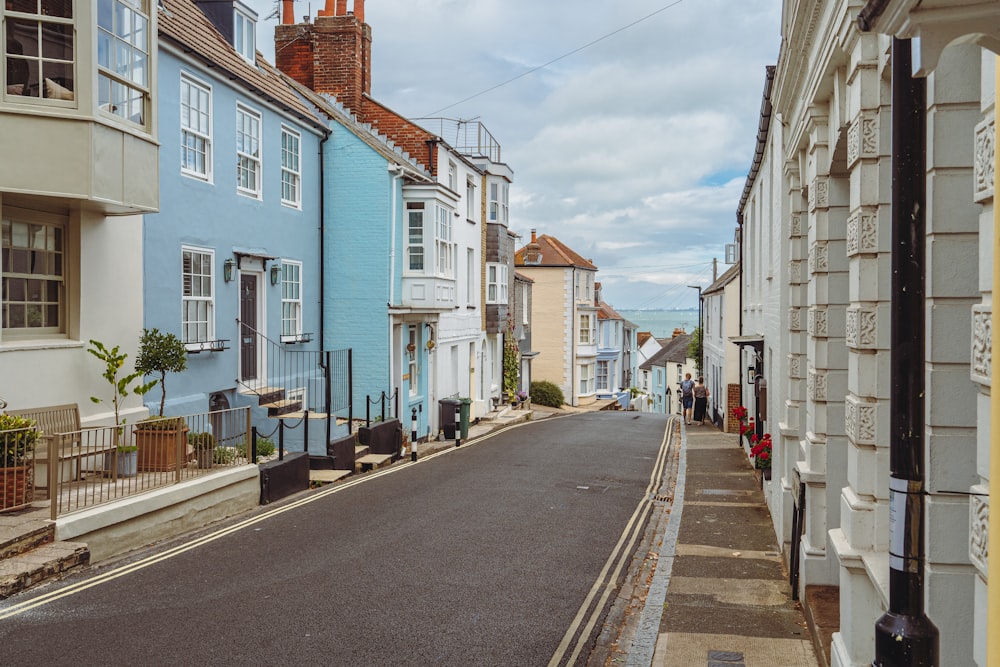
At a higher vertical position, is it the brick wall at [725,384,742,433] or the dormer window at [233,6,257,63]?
the dormer window at [233,6,257,63]

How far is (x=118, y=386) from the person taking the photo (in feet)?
42.4

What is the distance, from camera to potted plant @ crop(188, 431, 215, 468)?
1259cm

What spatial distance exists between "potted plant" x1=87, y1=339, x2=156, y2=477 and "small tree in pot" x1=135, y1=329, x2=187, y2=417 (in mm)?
216

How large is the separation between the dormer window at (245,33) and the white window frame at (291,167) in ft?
6.59

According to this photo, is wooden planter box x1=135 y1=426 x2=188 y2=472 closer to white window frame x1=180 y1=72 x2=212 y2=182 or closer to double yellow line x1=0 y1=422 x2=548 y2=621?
double yellow line x1=0 y1=422 x2=548 y2=621

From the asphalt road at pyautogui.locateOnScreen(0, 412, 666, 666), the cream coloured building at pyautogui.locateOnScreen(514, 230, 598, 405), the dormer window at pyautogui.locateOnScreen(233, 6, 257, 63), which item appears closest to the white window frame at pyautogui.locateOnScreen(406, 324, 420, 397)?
the dormer window at pyautogui.locateOnScreen(233, 6, 257, 63)

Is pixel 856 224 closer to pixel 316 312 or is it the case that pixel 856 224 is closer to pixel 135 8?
pixel 135 8

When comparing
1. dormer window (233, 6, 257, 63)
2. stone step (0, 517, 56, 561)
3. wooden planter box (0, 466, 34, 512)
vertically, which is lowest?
stone step (0, 517, 56, 561)

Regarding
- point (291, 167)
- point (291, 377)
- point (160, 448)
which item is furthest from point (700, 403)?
point (160, 448)

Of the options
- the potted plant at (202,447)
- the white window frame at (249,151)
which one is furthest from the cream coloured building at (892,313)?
the white window frame at (249,151)

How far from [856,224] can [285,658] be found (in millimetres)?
5220

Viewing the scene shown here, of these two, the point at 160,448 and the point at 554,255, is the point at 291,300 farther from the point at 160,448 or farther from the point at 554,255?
the point at 554,255

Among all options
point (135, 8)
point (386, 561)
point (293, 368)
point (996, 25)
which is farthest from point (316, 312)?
point (996, 25)

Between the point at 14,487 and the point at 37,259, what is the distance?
3828 millimetres
